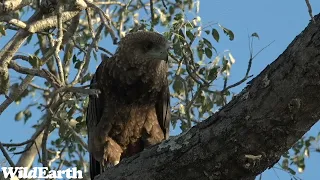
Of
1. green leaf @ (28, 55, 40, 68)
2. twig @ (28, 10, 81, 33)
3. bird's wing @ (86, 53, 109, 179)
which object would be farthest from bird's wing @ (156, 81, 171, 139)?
green leaf @ (28, 55, 40, 68)

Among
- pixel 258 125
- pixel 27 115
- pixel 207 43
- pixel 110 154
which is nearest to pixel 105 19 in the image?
pixel 207 43

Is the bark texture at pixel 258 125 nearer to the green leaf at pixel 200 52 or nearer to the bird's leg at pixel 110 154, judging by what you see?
the bird's leg at pixel 110 154

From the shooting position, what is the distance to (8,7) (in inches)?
177

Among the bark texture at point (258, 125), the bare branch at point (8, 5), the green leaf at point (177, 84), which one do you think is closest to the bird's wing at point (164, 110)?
the green leaf at point (177, 84)

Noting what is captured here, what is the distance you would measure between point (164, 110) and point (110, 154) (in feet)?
1.88

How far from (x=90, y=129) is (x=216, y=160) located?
235cm

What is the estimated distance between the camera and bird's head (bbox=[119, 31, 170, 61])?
4762mm

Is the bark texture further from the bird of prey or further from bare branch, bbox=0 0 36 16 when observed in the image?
bare branch, bbox=0 0 36 16

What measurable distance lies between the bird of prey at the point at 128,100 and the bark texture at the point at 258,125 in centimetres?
175

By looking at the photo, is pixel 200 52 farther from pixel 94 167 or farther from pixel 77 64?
pixel 94 167

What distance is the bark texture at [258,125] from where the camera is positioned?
8.94 ft

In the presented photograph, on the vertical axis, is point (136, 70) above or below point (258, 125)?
above

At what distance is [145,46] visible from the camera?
490 cm

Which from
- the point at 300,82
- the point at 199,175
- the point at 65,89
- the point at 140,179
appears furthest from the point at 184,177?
the point at 65,89
